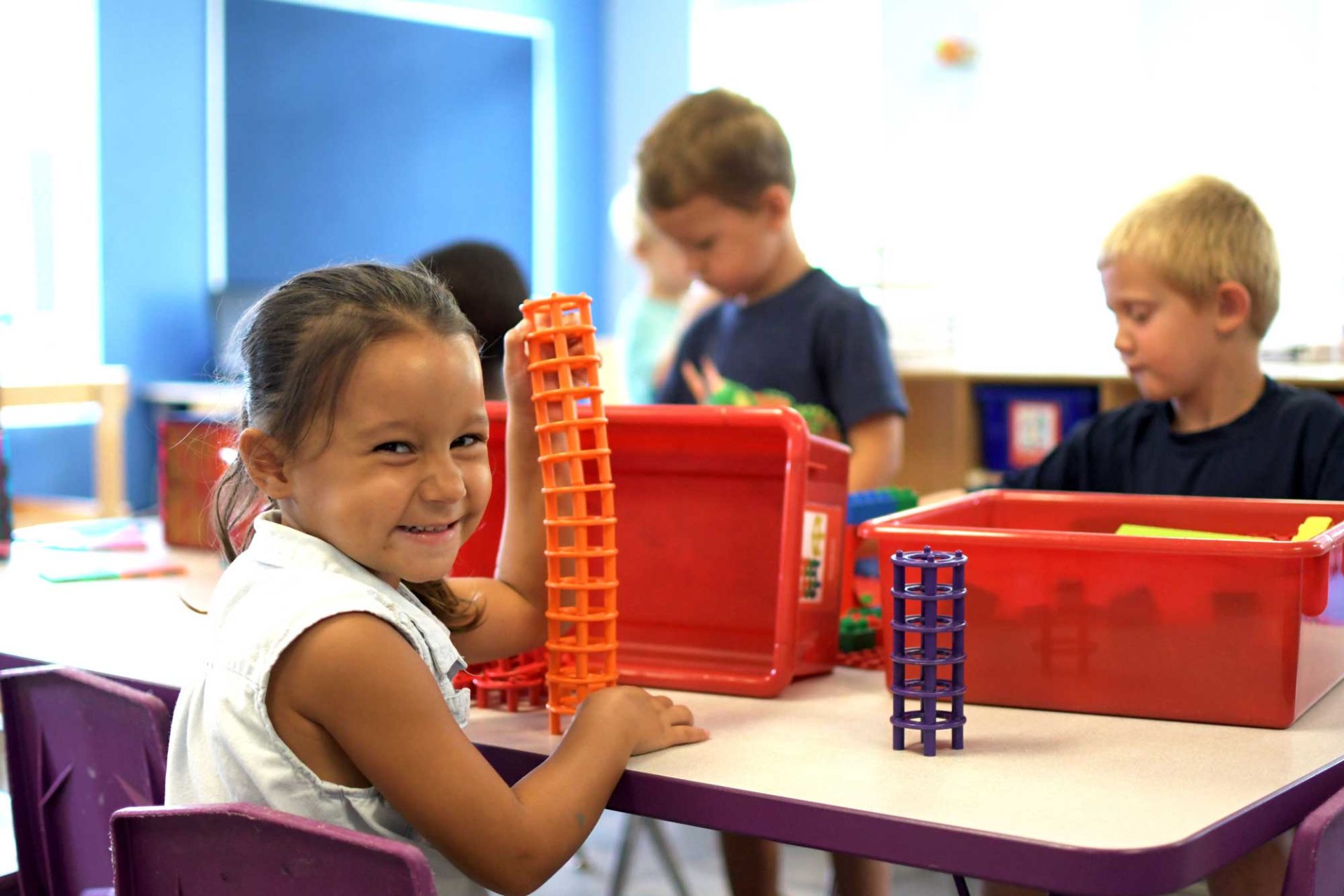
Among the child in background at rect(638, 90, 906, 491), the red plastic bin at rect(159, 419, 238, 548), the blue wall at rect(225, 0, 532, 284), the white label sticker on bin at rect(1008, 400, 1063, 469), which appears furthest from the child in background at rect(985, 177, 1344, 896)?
the blue wall at rect(225, 0, 532, 284)

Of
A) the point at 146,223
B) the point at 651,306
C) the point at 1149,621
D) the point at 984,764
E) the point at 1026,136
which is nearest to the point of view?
the point at 984,764

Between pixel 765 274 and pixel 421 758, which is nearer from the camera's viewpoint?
pixel 421 758

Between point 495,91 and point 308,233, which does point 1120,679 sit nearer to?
point 308,233

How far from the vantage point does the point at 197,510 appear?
6.07 ft

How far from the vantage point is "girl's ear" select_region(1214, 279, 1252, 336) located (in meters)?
1.62

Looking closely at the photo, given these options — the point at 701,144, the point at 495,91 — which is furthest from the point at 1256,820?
the point at 495,91

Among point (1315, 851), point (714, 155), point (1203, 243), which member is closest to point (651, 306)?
point (714, 155)

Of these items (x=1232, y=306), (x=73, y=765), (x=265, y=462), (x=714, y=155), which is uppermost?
(x=714, y=155)

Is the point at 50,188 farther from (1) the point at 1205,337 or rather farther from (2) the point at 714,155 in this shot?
(1) the point at 1205,337

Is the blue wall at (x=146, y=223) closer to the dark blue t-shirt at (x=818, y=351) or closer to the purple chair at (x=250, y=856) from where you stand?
the dark blue t-shirt at (x=818, y=351)

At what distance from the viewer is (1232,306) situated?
1623 mm

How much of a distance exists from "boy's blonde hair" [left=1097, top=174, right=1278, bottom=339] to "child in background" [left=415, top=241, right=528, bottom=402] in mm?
745

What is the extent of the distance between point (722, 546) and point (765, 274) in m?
0.98

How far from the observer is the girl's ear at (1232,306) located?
1615 mm
